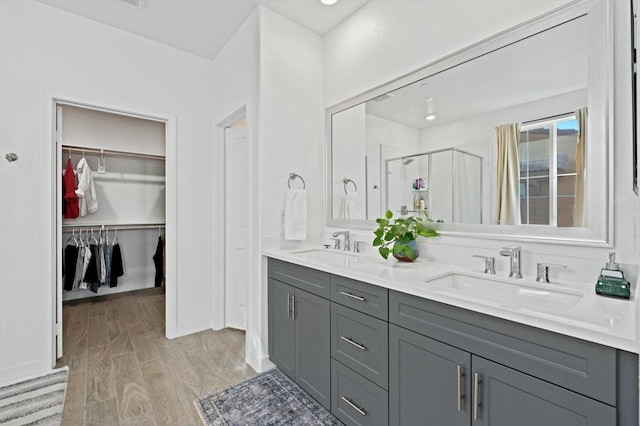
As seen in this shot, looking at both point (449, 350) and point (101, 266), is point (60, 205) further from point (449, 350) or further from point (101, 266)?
point (449, 350)

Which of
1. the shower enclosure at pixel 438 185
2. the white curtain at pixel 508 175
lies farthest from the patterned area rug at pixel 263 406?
the white curtain at pixel 508 175

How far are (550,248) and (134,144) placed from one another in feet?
15.0

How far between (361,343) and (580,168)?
1.28 m

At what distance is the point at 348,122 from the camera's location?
249 cm

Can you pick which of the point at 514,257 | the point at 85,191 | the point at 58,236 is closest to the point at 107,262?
the point at 85,191

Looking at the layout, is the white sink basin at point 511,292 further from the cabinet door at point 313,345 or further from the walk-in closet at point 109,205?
the walk-in closet at point 109,205

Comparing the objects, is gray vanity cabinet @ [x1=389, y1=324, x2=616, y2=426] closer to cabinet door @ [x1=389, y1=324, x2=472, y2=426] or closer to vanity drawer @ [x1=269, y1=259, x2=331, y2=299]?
cabinet door @ [x1=389, y1=324, x2=472, y2=426]

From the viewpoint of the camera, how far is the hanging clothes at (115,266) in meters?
3.87

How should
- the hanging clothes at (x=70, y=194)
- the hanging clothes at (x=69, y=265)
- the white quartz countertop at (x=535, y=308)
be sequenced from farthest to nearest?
the hanging clothes at (x=69, y=265), the hanging clothes at (x=70, y=194), the white quartz countertop at (x=535, y=308)

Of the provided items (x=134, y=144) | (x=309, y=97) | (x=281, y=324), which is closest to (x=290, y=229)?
(x=281, y=324)

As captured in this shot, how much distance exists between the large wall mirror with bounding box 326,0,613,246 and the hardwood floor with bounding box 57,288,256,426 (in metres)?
1.76

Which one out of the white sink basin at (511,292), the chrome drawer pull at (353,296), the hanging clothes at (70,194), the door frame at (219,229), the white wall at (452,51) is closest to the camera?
the white sink basin at (511,292)

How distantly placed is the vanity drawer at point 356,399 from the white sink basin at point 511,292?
24.3 inches

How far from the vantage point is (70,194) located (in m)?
3.44
